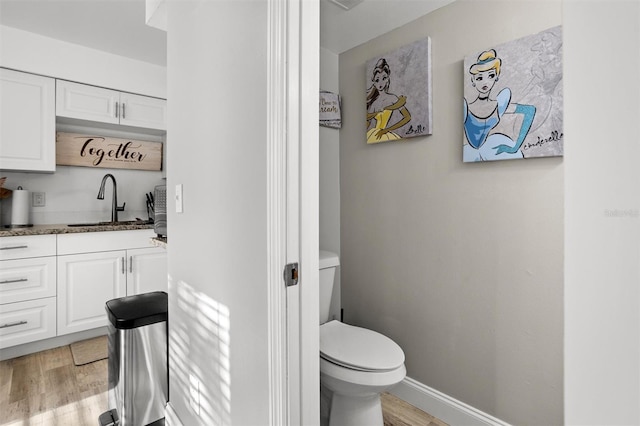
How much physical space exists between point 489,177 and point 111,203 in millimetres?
3218

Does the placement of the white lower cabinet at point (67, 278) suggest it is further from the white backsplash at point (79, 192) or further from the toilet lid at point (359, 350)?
the toilet lid at point (359, 350)

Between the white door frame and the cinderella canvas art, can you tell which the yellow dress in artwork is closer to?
the cinderella canvas art

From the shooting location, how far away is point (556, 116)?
139 cm

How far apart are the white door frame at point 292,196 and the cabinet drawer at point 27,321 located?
242 centimetres

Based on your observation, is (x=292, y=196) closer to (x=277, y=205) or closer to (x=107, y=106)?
(x=277, y=205)

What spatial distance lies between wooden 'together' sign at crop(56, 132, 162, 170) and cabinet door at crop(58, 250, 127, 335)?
35.3 inches

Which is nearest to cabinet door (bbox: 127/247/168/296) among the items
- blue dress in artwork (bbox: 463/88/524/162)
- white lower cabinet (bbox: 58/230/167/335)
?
white lower cabinet (bbox: 58/230/167/335)

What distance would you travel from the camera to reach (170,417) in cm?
156

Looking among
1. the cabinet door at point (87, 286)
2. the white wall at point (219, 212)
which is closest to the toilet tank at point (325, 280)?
the white wall at point (219, 212)

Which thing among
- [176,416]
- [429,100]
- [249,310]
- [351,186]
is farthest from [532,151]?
[176,416]

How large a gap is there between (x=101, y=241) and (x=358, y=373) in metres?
2.37

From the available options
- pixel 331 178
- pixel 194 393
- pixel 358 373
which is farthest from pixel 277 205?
pixel 331 178

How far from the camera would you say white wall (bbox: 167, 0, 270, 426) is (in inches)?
39.1

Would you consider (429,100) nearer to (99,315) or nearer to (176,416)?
(176,416)
